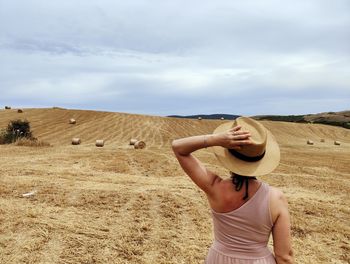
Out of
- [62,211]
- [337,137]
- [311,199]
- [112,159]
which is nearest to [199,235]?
[62,211]

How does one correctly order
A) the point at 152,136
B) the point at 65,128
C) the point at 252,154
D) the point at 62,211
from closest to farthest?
the point at 252,154, the point at 62,211, the point at 152,136, the point at 65,128

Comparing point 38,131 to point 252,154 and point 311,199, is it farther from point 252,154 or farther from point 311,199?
point 252,154

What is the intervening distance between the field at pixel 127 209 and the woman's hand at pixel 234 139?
4168mm

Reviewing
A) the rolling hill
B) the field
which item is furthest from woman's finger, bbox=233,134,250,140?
the rolling hill

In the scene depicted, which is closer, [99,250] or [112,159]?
[99,250]

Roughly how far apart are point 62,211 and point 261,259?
6606 millimetres

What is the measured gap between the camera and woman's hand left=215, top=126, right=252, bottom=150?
8.63 feet

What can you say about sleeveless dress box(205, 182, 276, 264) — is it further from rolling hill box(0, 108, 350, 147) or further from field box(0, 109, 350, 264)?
rolling hill box(0, 108, 350, 147)

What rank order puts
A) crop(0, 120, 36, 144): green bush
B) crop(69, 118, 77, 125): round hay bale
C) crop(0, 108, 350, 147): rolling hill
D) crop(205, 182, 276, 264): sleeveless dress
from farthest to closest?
crop(69, 118, 77, 125): round hay bale
crop(0, 108, 350, 147): rolling hill
crop(0, 120, 36, 144): green bush
crop(205, 182, 276, 264): sleeveless dress

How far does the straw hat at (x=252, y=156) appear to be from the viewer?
8.74ft

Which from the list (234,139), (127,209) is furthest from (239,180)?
(127,209)

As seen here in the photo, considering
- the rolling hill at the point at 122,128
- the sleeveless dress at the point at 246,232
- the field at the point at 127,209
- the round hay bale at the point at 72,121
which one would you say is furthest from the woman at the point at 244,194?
the round hay bale at the point at 72,121

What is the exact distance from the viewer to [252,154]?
2688 mm

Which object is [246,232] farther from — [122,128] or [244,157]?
[122,128]
